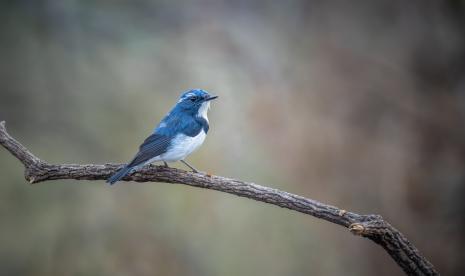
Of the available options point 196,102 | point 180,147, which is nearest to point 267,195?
point 180,147

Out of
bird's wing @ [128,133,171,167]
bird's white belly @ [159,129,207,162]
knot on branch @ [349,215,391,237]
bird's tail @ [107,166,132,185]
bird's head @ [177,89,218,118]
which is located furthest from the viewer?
bird's head @ [177,89,218,118]

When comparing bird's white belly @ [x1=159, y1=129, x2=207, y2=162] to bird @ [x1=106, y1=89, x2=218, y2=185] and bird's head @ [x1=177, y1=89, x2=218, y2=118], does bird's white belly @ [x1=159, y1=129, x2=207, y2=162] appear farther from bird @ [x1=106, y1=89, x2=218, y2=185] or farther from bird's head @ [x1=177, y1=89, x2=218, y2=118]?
bird's head @ [x1=177, y1=89, x2=218, y2=118]

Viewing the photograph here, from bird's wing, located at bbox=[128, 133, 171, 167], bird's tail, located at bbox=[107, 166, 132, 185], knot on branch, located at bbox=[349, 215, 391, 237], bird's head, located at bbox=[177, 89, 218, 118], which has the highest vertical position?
→ bird's head, located at bbox=[177, 89, 218, 118]

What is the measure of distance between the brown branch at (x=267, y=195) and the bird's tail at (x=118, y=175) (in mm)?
104

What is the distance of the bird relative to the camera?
5.31m

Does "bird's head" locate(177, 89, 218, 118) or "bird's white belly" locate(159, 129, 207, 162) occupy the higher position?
"bird's head" locate(177, 89, 218, 118)

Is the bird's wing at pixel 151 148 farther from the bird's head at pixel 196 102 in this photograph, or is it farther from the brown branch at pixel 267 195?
the bird's head at pixel 196 102

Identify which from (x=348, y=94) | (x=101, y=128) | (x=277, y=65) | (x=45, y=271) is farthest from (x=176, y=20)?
(x=45, y=271)

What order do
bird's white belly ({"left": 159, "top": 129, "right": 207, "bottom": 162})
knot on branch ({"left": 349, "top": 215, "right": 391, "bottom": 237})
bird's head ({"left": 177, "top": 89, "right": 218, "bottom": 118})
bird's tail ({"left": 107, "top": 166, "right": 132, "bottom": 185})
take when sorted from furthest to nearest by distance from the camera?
1. bird's head ({"left": 177, "top": 89, "right": 218, "bottom": 118})
2. bird's white belly ({"left": 159, "top": 129, "right": 207, "bottom": 162})
3. bird's tail ({"left": 107, "top": 166, "right": 132, "bottom": 185})
4. knot on branch ({"left": 349, "top": 215, "right": 391, "bottom": 237})

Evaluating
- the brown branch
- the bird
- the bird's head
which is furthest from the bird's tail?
the bird's head

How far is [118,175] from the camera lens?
5.05 metres

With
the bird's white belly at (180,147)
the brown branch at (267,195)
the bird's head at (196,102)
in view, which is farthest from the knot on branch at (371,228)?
the bird's head at (196,102)

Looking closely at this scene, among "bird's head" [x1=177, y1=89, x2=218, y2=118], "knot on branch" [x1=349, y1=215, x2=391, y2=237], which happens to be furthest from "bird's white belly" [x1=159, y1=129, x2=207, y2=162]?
"knot on branch" [x1=349, y1=215, x2=391, y2=237]

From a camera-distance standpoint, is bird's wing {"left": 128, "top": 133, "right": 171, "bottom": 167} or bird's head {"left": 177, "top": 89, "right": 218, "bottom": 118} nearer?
bird's wing {"left": 128, "top": 133, "right": 171, "bottom": 167}
